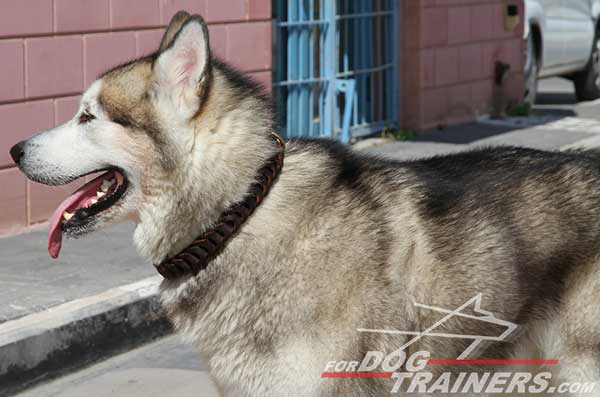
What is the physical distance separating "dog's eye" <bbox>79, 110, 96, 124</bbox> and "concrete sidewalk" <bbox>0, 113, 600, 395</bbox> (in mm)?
1517

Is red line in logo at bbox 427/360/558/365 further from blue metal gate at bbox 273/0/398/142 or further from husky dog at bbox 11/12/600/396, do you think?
blue metal gate at bbox 273/0/398/142

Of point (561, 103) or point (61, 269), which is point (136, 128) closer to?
point (61, 269)

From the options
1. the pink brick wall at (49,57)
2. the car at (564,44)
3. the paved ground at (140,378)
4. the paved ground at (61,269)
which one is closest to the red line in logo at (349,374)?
the paved ground at (140,378)

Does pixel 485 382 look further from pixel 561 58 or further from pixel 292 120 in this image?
pixel 561 58

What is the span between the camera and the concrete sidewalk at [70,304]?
613 cm

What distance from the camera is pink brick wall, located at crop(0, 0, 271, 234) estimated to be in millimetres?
8375

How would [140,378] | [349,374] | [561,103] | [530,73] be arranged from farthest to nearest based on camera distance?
1. [561,103]
2. [530,73]
3. [140,378]
4. [349,374]

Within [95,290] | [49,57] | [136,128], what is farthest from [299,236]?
[49,57]

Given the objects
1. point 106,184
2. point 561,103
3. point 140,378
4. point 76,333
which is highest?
point 106,184

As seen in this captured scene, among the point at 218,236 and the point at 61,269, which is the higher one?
the point at 218,236

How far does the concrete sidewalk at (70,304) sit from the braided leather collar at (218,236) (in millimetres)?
1277

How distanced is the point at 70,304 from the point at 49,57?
100 inches

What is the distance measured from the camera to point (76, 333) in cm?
640

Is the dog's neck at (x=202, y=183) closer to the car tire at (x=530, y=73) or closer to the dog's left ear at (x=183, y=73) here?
the dog's left ear at (x=183, y=73)
